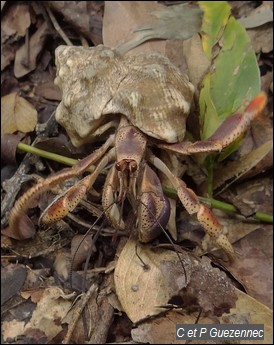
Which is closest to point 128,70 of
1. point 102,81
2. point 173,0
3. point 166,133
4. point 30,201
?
point 102,81

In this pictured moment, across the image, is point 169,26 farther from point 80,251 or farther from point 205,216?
point 80,251

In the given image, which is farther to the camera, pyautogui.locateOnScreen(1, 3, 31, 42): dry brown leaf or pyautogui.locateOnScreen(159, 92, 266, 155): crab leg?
pyautogui.locateOnScreen(1, 3, 31, 42): dry brown leaf

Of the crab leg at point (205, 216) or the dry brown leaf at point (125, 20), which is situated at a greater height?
the dry brown leaf at point (125, 20)

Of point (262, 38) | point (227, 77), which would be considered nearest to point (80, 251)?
point (227, 77)

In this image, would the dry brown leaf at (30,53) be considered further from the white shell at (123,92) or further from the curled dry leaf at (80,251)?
the curled dry leaf at (80,251)

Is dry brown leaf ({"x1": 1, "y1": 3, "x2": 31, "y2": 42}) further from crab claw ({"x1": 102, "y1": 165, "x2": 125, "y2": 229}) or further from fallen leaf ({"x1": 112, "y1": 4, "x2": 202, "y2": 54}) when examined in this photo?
crab claw ({"x1": 102, "y1": 165, "x2": 125, "y2": 229})

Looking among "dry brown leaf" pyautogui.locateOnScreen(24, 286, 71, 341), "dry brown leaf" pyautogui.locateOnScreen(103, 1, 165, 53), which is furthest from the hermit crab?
"dry brown leaf" pyautogui.locateOnScreen(103, 1, 165, 53)

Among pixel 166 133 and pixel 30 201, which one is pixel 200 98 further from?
pixel 30 201

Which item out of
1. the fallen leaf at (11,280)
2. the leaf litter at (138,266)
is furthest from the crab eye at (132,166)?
the fallen leaf at (11,280)

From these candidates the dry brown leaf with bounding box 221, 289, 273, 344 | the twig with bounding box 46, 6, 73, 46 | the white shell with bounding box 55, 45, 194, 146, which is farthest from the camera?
the twig with bounding box 46, 6, 73, 46
